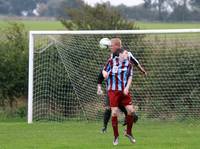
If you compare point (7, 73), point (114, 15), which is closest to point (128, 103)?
point (7, 73)

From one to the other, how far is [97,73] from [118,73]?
6444 mm

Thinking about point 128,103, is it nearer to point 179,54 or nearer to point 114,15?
point 179,54

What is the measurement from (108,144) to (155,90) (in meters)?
6.45

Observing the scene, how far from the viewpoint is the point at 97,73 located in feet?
70.8

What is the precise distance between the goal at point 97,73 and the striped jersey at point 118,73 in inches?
223

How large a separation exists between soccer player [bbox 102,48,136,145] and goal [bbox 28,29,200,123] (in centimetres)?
568

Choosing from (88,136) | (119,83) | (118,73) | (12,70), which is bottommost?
(88,136)

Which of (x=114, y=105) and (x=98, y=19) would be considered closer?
(x=114, y=105)

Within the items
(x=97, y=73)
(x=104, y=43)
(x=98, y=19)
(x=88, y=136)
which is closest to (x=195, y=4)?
(x=98, y=19)

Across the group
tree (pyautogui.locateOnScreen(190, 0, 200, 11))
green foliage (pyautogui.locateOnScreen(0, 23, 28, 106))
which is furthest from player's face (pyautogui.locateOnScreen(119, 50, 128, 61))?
tree (pyautogui.locateOnScreen(190, 0, 200, 11))

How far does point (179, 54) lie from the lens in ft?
69.2

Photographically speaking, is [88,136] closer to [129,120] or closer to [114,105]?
[129,120]

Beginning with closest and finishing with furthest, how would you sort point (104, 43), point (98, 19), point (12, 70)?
point (104, 43), point (12, 70), point (98, 19)

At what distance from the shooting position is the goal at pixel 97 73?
69.1 feet
